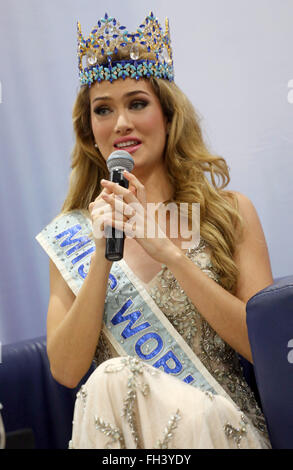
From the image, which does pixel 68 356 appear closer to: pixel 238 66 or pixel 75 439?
pixel 75 439

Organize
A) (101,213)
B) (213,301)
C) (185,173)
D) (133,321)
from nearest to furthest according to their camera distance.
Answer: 1. (101,213)
2. (213,301)
3. (133,321)
4. (185,173)

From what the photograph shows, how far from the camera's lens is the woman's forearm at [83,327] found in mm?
1335

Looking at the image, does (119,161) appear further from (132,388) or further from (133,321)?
(132,388)

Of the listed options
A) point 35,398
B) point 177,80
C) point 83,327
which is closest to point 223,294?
point 83,327

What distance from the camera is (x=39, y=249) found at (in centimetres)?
203

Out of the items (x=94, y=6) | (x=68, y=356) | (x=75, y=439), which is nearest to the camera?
(x=75, y=439)

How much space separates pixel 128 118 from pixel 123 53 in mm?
161

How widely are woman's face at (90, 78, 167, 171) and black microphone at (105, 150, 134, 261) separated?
Answer: 0.54 ft

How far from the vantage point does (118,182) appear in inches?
47.6

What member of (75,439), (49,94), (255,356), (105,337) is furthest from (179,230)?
(49,94)

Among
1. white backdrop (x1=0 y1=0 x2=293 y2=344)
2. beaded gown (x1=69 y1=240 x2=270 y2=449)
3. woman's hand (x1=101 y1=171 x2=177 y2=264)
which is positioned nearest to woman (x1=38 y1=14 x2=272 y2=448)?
woman's hand (x1=101 y1=171 x2=177 y2=264)

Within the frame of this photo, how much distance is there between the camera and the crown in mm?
1444

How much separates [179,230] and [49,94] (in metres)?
0.78

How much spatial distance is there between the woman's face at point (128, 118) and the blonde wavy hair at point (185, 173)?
4 cm
